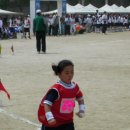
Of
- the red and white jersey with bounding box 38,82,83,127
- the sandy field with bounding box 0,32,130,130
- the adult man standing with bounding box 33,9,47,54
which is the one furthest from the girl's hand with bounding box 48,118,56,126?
the adult man standing with bounding box 33,9,47,54

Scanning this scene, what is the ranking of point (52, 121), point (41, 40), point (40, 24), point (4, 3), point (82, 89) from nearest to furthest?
point (52, 121)
point (82, 89)
point (40, 24)
point (41, 40)
point (4, 3)

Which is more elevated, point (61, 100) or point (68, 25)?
point (61, 100)

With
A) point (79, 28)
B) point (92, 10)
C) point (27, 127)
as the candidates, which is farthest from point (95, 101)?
point (92, 10)

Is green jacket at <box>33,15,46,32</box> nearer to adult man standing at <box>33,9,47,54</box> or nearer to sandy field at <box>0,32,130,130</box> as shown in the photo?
adult man standing at <box>33,9,47,54</box>

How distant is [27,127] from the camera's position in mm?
8445

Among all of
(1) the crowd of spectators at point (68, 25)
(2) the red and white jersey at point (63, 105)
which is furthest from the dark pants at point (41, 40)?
(2) the red and white jersey at point (63, 105)

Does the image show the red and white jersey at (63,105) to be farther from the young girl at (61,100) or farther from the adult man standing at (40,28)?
the adult man standing at (40,28)

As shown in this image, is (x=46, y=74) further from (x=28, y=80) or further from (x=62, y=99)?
(x=62, y=99)

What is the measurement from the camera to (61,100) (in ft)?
18.3

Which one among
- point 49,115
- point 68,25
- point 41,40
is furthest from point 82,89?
point 68,25

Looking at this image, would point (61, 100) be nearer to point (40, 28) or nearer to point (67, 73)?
point (67, 73)

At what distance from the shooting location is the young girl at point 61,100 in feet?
18.1

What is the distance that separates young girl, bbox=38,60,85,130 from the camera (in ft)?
18.1

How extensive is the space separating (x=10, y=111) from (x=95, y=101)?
6.28ft
